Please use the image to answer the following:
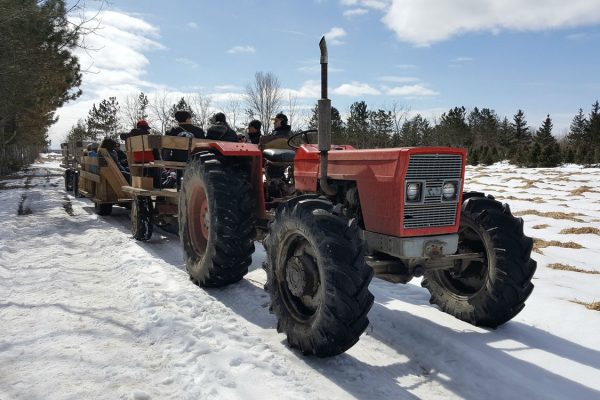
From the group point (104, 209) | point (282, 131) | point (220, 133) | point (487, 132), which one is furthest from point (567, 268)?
point (487, 132)

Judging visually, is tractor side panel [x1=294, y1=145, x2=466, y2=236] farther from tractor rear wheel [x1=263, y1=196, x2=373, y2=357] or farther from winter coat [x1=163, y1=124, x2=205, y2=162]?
winter coat [x1=163, y1=124, x2=205, y2=162]

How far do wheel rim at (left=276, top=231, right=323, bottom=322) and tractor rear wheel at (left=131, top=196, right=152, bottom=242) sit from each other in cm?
428

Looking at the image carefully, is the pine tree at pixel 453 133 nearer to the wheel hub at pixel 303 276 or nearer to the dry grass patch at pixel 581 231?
the dry grass patch at pixel 581 231

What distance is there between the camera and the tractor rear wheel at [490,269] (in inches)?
136

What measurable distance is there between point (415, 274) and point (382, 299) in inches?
48.2

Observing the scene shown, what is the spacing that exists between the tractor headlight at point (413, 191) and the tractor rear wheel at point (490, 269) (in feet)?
2.47

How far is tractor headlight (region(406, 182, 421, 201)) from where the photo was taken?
123 inches

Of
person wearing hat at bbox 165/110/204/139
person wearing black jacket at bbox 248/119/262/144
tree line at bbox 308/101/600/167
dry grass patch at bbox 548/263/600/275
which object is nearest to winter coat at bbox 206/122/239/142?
person wearing black jacket at bbox 248/119/262/144

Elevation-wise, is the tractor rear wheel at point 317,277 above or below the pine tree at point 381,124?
below

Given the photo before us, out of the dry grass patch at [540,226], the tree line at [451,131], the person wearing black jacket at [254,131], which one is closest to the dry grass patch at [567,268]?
the dry grass patch at [540,226]

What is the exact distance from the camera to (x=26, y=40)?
12703 mm

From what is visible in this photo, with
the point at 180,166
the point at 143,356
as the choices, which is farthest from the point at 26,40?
the point at 143,356

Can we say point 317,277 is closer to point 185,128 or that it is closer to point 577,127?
point 185,128

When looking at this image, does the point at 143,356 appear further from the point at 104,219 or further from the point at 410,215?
the point at 104,219
